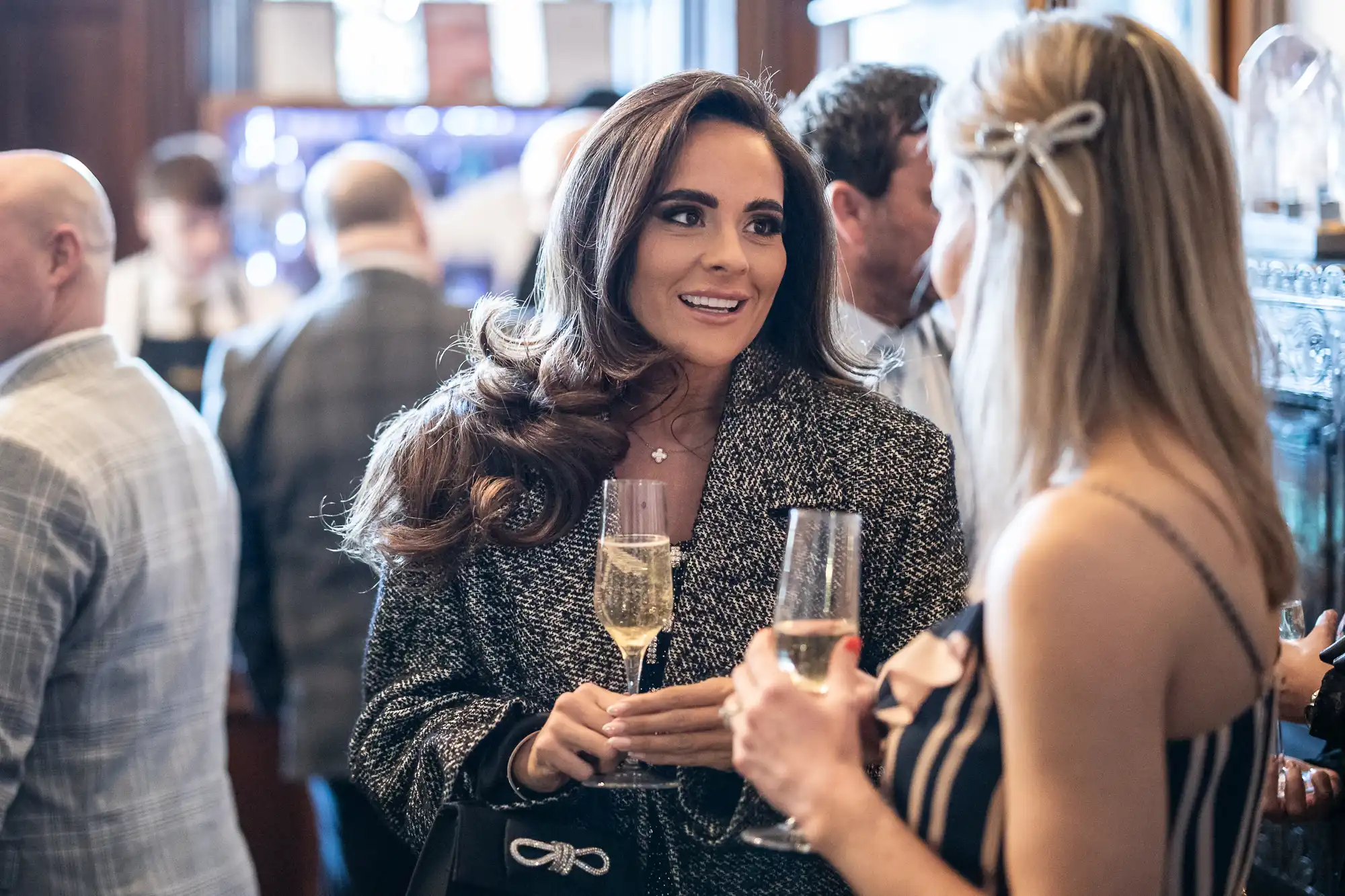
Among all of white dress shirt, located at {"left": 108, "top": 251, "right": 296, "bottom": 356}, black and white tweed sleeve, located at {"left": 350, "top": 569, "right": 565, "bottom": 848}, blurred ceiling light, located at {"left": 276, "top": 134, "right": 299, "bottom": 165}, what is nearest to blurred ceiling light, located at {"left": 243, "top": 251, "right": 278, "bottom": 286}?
blurred ceiling light, located at {"left": 276, "top": 134, "right": 299, "bottom": 165}

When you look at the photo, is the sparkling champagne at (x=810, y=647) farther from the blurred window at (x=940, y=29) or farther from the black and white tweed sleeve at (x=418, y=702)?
the blurred window at (x=940, y=29)

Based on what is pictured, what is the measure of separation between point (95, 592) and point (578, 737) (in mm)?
1002

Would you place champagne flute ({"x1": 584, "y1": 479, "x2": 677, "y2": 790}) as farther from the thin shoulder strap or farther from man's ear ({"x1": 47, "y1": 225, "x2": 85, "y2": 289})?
man's ear ({"x1": 47, "y1": 225, "x2": 85, "y2": 289})

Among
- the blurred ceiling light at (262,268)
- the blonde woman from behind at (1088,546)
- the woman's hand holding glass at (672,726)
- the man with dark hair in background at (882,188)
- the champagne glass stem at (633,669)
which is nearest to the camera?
the blonde woman from behind at (1088,546)

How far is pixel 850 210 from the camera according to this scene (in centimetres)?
269

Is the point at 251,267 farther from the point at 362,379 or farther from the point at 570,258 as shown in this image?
the point at 570,258

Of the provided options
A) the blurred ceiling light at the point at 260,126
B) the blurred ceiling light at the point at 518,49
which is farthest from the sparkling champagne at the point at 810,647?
the blurred ceiling light at the point at 518,49

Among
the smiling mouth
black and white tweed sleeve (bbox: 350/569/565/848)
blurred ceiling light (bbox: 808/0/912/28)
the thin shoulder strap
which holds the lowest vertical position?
black and white tweed sleeve (bbox: 350/569/565/848)

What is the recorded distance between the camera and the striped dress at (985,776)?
127 centimetres

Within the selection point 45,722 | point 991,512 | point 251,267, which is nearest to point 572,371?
point 991,512

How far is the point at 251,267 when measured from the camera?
6277mm

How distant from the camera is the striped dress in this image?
127cm

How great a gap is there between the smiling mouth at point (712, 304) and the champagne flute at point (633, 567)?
0.34m

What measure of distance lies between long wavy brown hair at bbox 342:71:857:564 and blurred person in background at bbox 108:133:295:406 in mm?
3441
